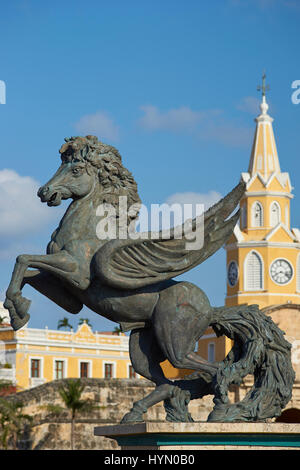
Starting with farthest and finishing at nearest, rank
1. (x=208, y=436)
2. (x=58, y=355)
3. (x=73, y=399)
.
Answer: (x=58, y=355)
(x=73, y=399)
(x=208, y=436)

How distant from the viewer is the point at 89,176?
24.9ft

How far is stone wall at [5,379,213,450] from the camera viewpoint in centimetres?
3247

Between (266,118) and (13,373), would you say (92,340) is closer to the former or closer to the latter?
(13,373)

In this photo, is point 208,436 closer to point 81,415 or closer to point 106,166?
point 106,166

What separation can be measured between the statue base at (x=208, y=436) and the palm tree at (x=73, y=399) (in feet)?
81.6

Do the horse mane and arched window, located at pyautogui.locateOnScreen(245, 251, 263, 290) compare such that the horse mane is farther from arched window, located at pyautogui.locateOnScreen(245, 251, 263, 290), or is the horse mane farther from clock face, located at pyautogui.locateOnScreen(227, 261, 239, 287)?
clock face, located at pyautogui.locateOnScreen(227, 261, 239, 287)

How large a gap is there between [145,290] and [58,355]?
133 ft

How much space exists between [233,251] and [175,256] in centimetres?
4222

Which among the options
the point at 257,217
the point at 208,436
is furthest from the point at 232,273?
the point at 208,436

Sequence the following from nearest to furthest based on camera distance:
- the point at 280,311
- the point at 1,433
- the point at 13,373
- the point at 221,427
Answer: the point at 221,427, the point at 1,433, the point at 280,311, the point at 13,373

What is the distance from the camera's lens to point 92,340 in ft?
162

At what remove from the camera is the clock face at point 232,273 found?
49.5 meters

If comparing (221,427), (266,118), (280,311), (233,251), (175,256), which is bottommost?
(221,427)

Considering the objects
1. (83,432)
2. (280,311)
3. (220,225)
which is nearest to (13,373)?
(83,432)
